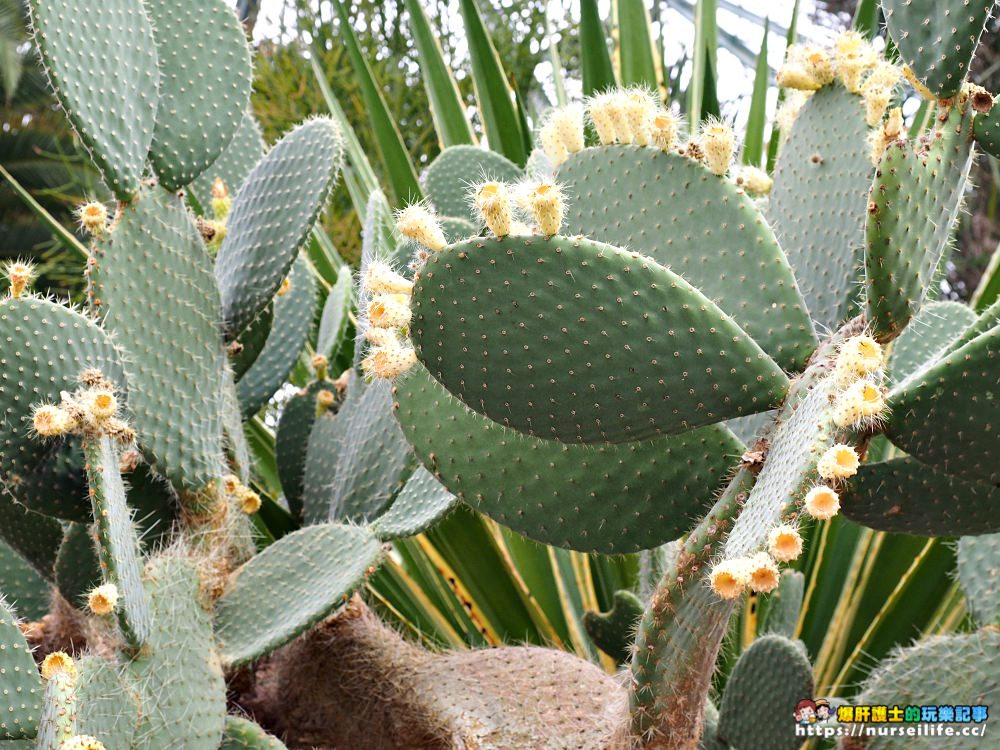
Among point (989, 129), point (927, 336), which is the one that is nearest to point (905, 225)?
point (989, 129)

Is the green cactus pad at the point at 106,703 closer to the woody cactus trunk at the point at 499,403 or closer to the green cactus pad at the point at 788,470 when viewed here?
the woody cactus trunk at the point at 499,403

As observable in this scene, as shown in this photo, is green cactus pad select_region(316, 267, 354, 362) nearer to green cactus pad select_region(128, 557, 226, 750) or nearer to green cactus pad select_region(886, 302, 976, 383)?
green cactus pad select_region(128, 557, 226, 750)

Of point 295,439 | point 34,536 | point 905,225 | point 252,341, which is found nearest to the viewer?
point 905,225

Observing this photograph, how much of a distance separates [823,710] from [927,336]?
0.46 meters

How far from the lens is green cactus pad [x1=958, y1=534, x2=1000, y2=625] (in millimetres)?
1321

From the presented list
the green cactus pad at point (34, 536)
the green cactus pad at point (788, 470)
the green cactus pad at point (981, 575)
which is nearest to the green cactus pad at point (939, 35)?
the green cactus pad at point (788, 470)

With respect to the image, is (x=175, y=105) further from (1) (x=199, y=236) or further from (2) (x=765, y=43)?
(2) (x=765, y=43)

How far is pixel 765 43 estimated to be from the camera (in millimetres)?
2371

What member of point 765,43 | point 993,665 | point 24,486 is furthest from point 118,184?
point 765,43

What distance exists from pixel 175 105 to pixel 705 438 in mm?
853

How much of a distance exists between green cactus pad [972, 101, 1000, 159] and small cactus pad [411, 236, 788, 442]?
1.07 ft

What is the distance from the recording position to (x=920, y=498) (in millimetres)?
1047

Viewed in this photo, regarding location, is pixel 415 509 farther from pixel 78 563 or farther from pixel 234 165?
pixel 234 165

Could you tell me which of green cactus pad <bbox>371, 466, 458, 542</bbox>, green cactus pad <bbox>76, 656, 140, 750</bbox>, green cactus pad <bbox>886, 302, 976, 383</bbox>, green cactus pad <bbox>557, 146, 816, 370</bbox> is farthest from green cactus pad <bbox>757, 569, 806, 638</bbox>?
green cactus pad <bbox>76, 656, 140, 750</bbox>
